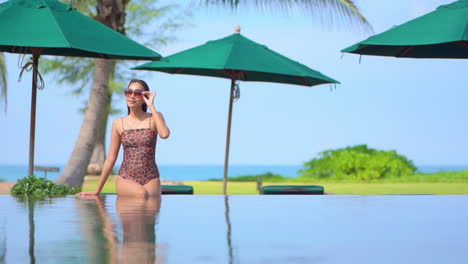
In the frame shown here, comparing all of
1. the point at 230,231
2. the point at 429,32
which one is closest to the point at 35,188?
the point at 230,231

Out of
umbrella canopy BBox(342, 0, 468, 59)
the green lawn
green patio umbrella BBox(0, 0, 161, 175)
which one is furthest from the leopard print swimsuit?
the green lawn

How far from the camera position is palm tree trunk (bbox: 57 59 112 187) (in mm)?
15203

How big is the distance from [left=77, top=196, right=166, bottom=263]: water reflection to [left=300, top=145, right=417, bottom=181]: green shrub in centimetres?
1947

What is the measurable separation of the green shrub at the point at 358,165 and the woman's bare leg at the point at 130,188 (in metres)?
18.5

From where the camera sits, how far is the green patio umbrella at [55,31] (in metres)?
7.93

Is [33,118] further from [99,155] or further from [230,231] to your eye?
[99,155]

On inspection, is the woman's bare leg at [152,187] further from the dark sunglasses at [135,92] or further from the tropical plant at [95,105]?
the tropical plant at [95,105]

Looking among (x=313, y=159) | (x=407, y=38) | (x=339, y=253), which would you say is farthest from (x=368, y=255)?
(x=313, y=159)

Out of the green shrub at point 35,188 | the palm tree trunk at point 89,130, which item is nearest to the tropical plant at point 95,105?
the palm tree trunk at point 89,130

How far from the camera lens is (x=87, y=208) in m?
5.18

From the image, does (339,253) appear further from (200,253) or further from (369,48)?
(369,48)

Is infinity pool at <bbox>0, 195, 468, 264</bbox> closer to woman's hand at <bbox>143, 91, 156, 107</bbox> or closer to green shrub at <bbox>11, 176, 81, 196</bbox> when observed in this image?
woman's hand at <bbox>143, 91, 156, 107</bbox>

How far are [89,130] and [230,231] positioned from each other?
11.9 metres

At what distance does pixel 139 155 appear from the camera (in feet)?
21.8
